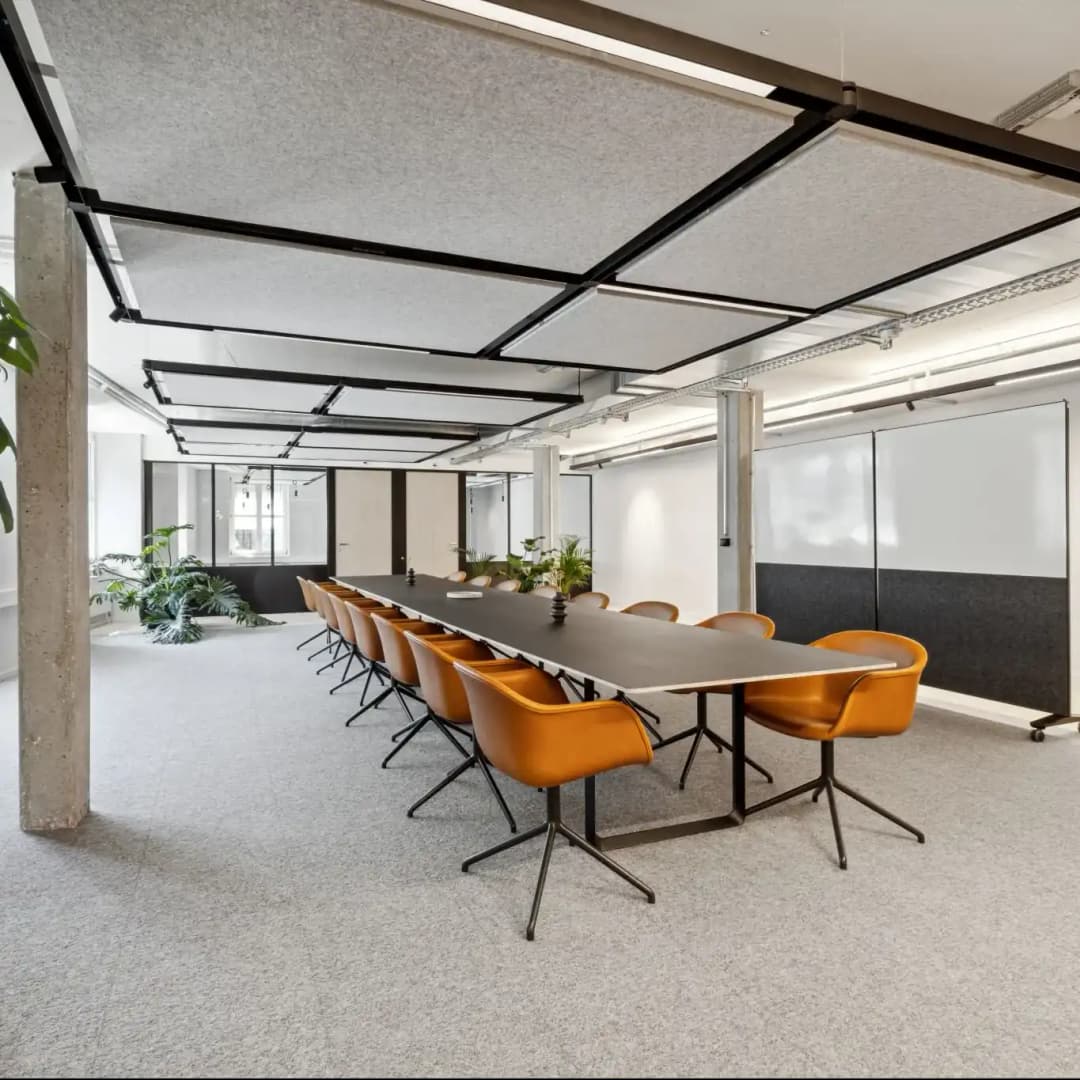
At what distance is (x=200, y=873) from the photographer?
282 centimetres

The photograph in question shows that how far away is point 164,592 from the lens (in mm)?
9438

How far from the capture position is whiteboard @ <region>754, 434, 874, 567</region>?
6.35 m

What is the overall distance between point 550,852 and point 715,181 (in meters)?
2.43

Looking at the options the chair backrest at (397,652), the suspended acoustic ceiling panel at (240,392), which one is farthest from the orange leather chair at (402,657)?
the suspended acoustic ceiling panel at (240,392)

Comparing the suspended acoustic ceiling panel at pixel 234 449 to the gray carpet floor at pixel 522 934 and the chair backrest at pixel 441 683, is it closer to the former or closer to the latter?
the gray carpet floor at pixel 522 934

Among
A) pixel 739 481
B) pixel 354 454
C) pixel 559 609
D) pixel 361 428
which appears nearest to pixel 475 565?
pixel 354 454

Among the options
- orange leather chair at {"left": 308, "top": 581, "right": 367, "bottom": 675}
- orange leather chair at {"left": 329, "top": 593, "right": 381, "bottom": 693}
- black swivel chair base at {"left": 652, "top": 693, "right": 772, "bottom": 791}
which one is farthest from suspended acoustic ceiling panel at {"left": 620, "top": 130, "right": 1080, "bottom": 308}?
orange leather chair at {"left": 308, "top": 581, "right": 367, "bottom": 675}

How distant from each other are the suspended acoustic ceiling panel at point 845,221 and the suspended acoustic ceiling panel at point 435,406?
322 centimetres

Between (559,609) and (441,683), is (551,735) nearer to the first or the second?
(441,683)

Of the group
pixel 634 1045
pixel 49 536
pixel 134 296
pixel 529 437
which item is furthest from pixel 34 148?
pixel 529 437

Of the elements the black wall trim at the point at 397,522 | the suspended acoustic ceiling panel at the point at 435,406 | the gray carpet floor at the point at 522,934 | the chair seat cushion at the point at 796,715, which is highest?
the suspended acoustic ceiling panel at the point at 435,406

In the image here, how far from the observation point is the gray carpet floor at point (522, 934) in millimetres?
1865

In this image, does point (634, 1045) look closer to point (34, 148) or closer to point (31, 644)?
point (31, 644)

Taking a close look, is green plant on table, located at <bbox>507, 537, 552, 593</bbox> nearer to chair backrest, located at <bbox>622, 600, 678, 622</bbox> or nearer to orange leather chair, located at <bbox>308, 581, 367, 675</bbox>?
orange leather chair, located at <bbox>308, 581, 367, 675</bbox>
